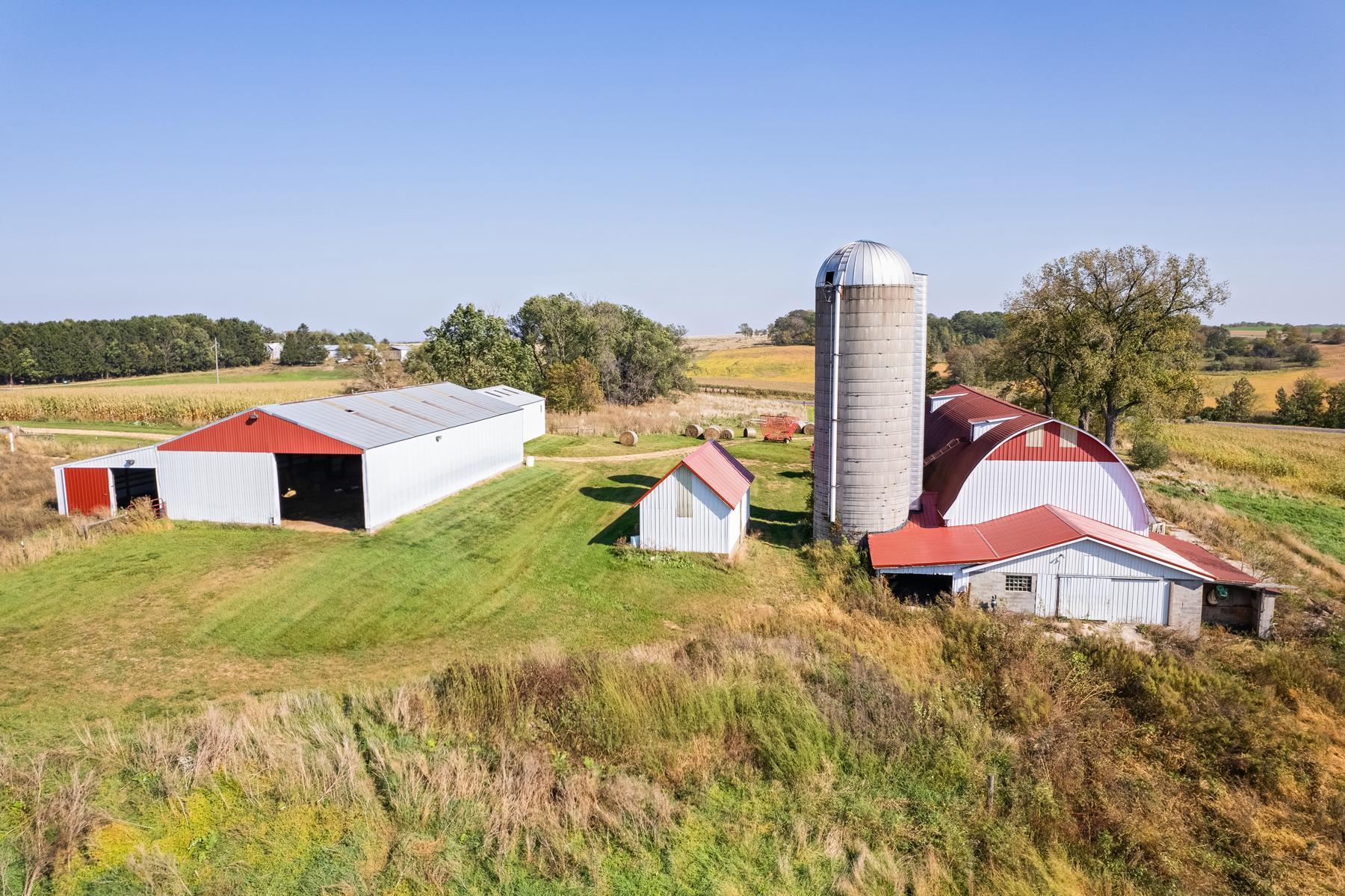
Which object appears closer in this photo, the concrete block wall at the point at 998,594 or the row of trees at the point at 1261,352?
the concrete block wall at the point at 998,594

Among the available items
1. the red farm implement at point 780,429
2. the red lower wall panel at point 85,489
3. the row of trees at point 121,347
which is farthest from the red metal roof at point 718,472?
the row of trees at point 121,347

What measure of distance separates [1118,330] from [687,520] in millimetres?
25979

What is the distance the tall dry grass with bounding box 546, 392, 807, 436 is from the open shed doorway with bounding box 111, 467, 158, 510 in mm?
25664

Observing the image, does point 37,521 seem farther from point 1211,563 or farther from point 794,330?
point 794,330

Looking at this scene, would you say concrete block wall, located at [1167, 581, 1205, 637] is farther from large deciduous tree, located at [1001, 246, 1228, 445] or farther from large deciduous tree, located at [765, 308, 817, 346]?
large deciduous tree, located at [765, 308, 817, 346]

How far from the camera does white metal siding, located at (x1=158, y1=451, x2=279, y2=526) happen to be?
25.9 meters

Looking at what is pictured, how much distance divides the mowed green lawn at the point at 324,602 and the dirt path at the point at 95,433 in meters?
25.6

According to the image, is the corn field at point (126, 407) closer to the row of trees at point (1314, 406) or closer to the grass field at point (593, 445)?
the grass field at point (593, 445)

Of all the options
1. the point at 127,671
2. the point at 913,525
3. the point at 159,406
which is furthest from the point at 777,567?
the point at 159,406

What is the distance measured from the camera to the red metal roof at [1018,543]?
61.7 feet

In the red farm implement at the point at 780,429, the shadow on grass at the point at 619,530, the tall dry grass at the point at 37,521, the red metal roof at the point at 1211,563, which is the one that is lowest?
the shadow on grass at the point at 619,530

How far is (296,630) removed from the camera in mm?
17859

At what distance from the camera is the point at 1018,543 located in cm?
1994

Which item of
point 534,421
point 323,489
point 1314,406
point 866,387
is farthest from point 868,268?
point 1314,406
